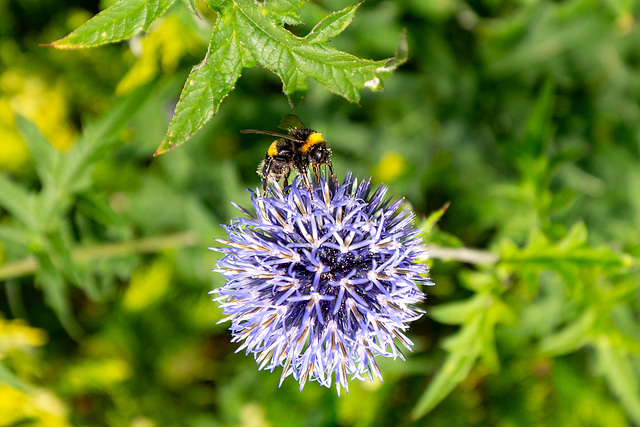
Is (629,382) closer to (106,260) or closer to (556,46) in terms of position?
(556,46)

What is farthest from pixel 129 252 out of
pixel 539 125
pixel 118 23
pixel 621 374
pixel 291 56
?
pixel 621 374

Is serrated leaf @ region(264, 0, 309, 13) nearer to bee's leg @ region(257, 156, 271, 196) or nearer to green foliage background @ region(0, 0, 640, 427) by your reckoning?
bee's leg @ region(257, 156, 271, 196)

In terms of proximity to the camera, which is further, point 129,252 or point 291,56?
point 129,252

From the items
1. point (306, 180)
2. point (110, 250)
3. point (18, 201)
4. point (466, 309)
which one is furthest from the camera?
point (110, 250)

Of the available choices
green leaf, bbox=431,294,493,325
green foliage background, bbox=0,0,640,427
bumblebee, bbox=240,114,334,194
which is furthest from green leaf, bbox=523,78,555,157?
bumblebee, bbox=240,114,334,194

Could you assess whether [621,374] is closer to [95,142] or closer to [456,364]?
[456,364]

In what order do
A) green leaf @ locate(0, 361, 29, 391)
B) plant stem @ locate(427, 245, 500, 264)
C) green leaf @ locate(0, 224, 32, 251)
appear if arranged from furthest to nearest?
green leaf @ locate(0, 224, 32, 251)
green leaf @ locate(0, 361, 29, 391)
plant stem @ locate(427, 245, 500, 264)

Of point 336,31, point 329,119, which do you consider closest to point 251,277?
point 336,31
